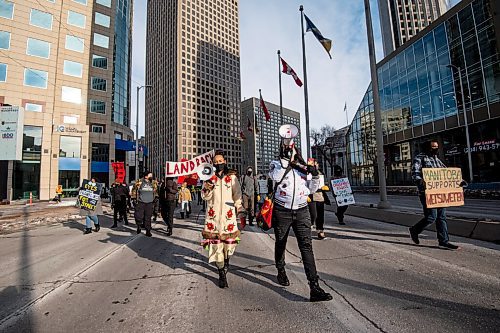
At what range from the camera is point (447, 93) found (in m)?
30.2

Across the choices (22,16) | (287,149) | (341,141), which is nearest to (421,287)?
(287,149)

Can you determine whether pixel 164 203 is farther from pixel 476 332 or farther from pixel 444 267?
pixel 476 332

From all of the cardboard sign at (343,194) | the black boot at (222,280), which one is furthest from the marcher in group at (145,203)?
the cardboard sign at (343,194)

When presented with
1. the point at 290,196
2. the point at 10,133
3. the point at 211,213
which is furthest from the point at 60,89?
the point at 290,196

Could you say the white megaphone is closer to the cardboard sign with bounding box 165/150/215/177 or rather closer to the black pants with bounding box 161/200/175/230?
the black pants with bounding box 161/200/175/230

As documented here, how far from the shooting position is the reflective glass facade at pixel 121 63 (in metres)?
42.2

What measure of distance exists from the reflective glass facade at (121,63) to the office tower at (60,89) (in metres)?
0.56

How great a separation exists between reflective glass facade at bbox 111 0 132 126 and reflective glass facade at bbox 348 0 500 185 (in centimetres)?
3841

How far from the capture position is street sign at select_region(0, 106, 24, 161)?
2606 centimetres

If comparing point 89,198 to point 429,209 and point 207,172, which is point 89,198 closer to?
→ point 207,172

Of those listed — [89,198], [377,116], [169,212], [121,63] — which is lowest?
[169,212]

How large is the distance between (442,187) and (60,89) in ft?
132

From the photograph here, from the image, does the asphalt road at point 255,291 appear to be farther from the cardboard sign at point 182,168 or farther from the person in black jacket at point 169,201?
the cardboard sign at point 182,168

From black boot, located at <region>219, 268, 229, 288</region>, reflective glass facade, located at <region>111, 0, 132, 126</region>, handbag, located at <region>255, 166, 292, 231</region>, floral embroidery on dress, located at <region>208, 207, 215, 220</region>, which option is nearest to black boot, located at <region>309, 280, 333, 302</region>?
handbag, located at <region>255, 166, 292, 231</region>
